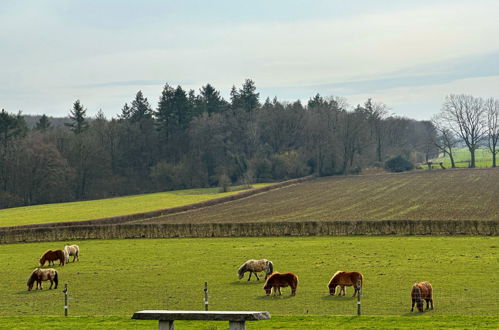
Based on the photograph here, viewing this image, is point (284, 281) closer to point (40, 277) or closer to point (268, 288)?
point (268, 288)

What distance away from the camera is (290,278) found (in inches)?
1134

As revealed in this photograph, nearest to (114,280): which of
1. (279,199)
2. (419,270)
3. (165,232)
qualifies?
(419,270)

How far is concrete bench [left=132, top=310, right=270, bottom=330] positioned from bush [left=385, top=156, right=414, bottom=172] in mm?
124802

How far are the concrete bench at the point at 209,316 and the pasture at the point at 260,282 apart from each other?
478 centimetres

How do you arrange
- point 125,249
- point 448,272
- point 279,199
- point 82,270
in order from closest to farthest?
1. point 448,272
2. point 82,270
3. point 125,249
4. point 279,199

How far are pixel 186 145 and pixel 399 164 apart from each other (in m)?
43.6

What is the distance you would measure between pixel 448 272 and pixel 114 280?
55.8 feet

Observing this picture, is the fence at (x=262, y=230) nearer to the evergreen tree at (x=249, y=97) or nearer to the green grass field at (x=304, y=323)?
the green grass field at (x=304, y=323)

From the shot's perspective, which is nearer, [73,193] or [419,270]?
[419,270]

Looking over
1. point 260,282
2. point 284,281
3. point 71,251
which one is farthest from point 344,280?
point 71,251

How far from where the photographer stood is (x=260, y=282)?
3316cm

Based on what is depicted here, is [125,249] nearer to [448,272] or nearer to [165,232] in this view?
[165,232]

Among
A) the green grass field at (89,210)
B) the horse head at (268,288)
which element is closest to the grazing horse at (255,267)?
the horse head at (268,288)

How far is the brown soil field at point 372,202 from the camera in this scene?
6844 centimetres
